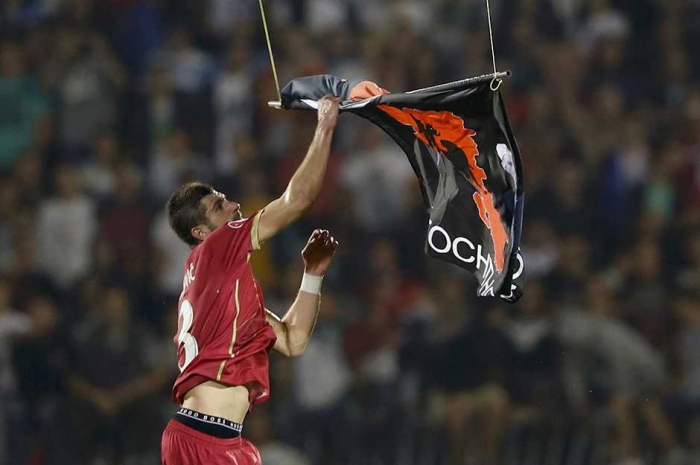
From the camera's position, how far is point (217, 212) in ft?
18.3

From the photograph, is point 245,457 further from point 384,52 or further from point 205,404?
point 384,52

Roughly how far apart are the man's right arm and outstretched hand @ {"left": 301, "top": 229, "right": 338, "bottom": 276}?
2.15ft

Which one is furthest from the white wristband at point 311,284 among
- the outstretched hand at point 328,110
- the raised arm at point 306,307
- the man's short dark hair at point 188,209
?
the outstretched hand at point 328,110

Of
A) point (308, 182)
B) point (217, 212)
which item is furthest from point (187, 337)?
point (308, 182)

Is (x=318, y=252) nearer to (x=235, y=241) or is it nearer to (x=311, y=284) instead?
(x=311, y=284)

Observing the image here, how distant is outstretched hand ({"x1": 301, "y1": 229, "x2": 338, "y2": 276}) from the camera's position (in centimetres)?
575

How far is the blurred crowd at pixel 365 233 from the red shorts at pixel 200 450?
131 inches

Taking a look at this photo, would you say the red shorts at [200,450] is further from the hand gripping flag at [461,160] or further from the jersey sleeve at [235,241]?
the hand gripping flag at [461,160]

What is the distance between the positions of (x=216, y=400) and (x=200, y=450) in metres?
0.21

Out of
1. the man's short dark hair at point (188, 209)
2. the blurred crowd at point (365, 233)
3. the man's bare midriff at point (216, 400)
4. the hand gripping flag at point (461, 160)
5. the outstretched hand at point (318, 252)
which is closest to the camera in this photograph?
the hand gripping flag at point (461, 160)

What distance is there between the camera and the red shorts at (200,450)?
527cm

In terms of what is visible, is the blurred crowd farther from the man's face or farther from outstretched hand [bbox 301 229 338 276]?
the man's face

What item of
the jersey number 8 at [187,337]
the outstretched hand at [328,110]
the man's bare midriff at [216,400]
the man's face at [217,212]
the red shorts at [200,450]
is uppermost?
the outstretched hand at [328,110]

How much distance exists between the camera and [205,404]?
5312 millimetres
